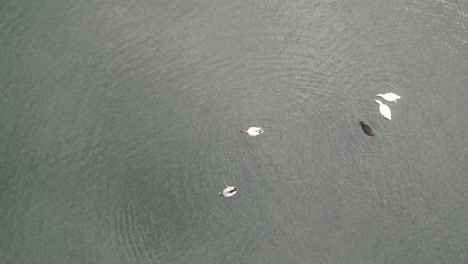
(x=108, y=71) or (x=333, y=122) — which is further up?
(x=108, y=71)

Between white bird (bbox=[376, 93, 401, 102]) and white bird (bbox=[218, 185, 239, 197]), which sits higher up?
white bird (bbox=[376, 93, 401, 102])

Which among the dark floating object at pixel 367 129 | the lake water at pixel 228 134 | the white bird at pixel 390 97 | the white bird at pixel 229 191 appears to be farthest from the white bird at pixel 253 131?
the white bird at pixel 390 97

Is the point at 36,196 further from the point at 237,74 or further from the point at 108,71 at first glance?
the point at 237,74

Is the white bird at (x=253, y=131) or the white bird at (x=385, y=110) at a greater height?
the white bird at (x=253, y=131)

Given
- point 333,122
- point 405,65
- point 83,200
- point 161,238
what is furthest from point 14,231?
point 405,65

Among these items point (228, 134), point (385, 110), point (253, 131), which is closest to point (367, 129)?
point (385, 110)

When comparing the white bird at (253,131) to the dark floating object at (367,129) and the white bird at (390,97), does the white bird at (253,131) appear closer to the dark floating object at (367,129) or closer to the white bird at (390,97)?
the dark floating object at (367,129)

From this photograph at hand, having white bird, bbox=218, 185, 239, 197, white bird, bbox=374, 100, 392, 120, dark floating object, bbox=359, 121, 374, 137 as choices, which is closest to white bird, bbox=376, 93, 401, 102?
white bird, bbox=374, 100, 392, 120

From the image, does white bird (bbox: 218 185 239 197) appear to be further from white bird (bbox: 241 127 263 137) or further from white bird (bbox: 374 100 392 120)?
white bird (bbox: 374 100 392 120)
